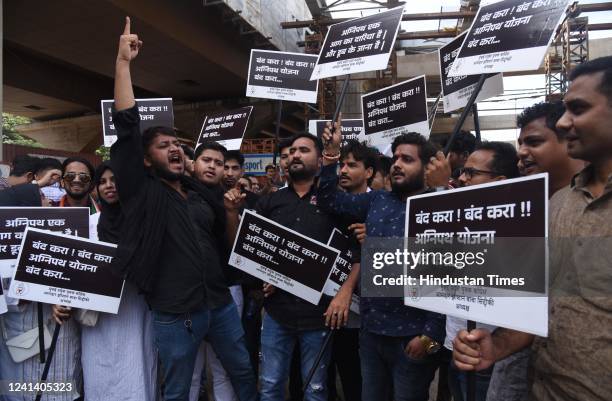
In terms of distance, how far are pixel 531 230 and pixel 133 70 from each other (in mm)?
13876

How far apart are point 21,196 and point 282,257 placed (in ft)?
7.10

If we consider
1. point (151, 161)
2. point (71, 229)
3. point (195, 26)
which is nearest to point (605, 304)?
point (151, 161)

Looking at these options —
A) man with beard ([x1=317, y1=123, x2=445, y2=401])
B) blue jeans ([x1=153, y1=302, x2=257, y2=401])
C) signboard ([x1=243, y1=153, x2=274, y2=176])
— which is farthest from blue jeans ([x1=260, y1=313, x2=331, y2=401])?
signboard ([x1=243, y1=153, x2=274, y2=176])

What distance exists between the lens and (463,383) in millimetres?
2383

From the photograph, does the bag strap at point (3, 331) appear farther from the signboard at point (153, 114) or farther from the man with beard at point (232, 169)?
the signboard at point (153, 114)

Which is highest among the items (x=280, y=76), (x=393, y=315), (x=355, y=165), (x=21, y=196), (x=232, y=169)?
(x=280, y=76)

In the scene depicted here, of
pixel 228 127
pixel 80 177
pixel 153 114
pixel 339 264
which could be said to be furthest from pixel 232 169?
pixel 339 264

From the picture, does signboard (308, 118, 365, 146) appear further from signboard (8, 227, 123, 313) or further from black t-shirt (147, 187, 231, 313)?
signboard (8, 227, 123, 313)

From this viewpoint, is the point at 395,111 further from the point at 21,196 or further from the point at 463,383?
the point at 21,196

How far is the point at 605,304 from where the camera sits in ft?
4.20

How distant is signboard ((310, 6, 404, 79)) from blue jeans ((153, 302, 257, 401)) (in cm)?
222

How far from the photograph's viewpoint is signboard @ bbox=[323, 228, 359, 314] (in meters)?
2.80

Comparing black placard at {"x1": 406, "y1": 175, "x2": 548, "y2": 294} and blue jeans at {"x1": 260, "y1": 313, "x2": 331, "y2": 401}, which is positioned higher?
black placard at {"x1": 406, "y1": 175, "x2": 548, "y2": 294}

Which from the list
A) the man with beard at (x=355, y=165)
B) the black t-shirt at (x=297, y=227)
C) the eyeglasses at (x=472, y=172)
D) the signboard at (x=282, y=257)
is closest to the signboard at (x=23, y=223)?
the signboard at (x=282, y=257)
